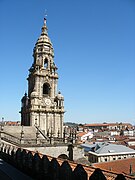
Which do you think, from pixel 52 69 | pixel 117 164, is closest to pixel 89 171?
pixel 117 164

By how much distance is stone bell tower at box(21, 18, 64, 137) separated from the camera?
43156 millimetres

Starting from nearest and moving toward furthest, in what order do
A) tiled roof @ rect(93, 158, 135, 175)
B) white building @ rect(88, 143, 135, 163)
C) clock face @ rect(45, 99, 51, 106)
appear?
tiled roof @ rect(93, 158, 135, 175)
clock face @ rect(45, 99, 51, 106)
white building @ rect(88, 143, 135, 163)

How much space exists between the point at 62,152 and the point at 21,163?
18.7 meters

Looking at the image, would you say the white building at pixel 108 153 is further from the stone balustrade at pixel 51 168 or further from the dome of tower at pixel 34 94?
the stone balustrade at pixel 51 168

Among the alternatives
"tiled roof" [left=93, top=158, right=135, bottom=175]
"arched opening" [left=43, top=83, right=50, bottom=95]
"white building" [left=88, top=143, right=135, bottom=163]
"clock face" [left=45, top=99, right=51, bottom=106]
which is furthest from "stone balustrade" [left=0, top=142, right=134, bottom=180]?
"white building" [left=88, top=143, right=135, bottom=163]

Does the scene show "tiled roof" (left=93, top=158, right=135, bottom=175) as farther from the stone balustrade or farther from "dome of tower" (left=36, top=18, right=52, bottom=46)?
"dome of tower" (left=36, top=18, right=52, bottom=46)

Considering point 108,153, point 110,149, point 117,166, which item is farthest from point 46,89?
point 110,149

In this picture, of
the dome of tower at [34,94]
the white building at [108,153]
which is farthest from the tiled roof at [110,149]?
the dome of tower at [34,94]

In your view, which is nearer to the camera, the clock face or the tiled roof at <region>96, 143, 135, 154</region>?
the clock face

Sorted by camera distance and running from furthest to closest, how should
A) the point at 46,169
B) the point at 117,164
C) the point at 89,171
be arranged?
the point at 117,164, the point at 46,169, the point at 89,171

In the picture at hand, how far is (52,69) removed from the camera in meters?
47.6

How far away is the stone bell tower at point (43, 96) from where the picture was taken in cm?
4316

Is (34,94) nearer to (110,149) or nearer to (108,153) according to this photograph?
(108,153)

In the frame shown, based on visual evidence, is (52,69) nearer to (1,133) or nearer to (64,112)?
(64,112)
